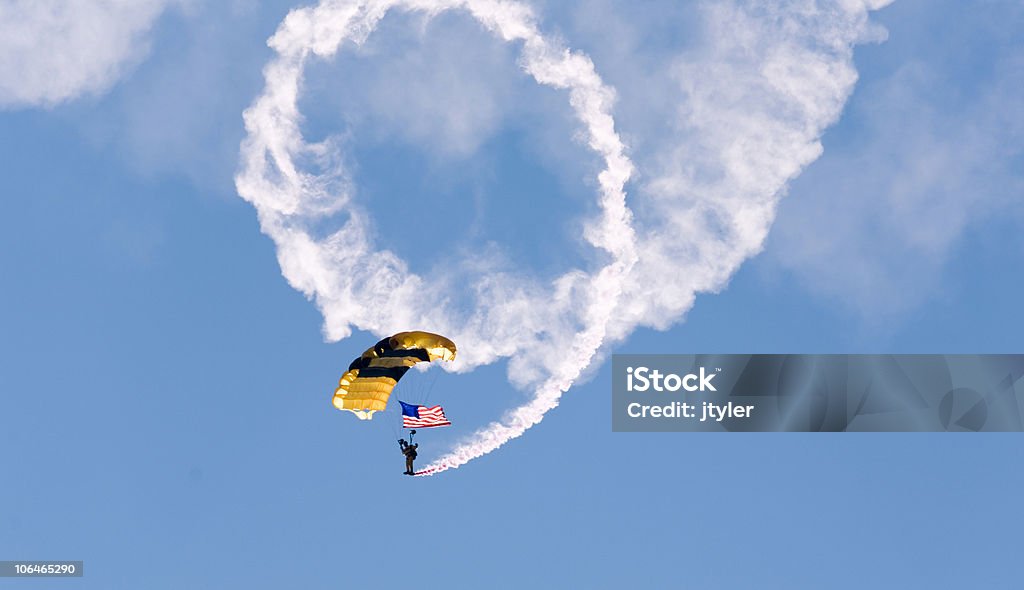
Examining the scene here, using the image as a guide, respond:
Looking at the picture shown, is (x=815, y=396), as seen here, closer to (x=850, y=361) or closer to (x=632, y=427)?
(x=850, y=361)

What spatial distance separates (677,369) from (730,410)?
12.9ft

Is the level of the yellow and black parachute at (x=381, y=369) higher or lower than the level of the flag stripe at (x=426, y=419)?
higher

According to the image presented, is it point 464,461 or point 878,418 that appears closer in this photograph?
point 878,418

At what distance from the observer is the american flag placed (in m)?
112

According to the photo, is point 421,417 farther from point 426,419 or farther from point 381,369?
point 381,369

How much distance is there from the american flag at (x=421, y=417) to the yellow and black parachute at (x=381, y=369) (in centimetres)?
145

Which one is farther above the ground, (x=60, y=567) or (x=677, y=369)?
(x=677, y=369)

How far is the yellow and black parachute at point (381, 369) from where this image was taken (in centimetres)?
11175

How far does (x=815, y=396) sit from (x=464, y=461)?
2271 cm

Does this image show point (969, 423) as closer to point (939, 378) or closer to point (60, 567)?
point (939, 378)

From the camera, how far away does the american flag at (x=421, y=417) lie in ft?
367

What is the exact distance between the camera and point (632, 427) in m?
108

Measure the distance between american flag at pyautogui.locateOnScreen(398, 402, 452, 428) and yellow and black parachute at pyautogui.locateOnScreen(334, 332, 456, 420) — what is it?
145 centimetres

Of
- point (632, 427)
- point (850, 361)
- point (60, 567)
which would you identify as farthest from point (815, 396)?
point (60, 567)
